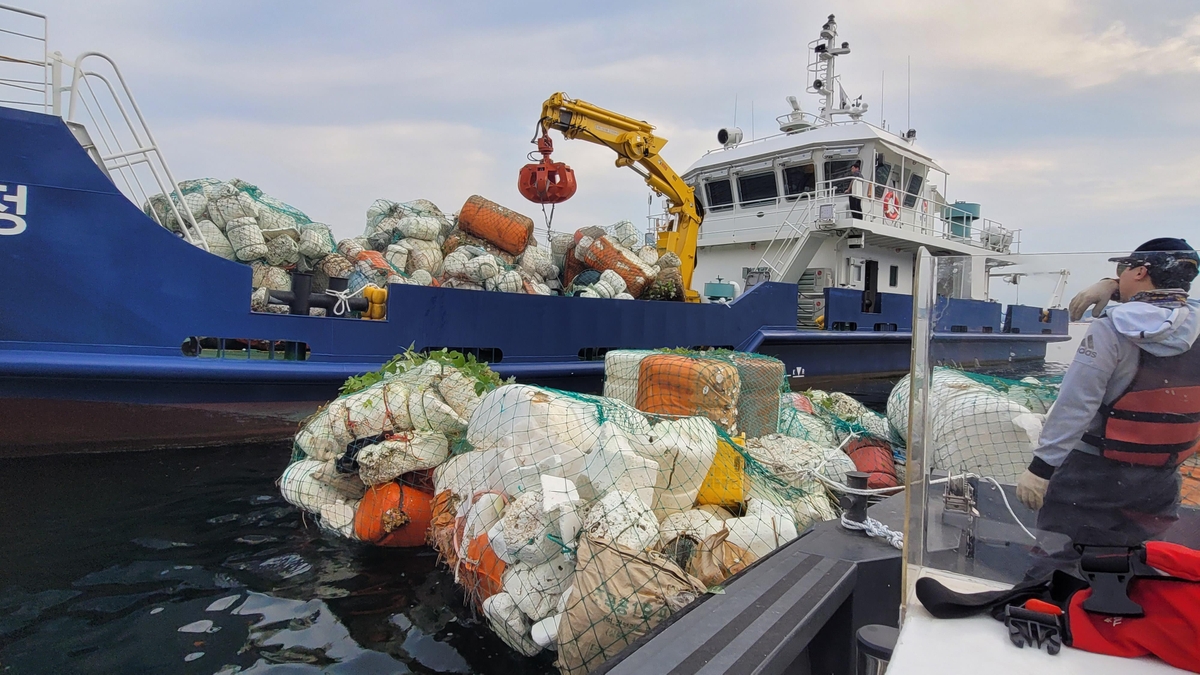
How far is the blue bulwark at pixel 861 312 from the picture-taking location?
10.4 m

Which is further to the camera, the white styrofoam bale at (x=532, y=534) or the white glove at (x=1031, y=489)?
the white styrofoam bale at (x=532, y=534)

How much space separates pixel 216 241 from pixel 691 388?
16.3 feet

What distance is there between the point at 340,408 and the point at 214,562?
3.07 feet

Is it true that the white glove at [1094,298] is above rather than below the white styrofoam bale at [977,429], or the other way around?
above

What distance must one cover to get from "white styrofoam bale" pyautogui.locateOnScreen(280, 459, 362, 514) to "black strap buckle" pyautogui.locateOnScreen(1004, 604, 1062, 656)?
3.06 m

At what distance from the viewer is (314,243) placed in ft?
21.7

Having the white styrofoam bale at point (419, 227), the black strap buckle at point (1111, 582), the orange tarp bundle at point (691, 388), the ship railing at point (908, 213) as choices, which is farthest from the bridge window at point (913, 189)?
the black strap buckle at point (1111, 582)

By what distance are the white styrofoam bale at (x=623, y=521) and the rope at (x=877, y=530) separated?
0.63 m

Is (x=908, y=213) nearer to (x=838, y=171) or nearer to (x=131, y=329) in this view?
(x=838, y=171)

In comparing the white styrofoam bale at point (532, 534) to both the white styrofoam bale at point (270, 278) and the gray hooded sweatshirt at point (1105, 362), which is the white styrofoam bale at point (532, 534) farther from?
the white styrofoam bale at point (270, 278)

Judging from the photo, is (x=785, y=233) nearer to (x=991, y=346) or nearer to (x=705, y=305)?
(x=705, y=305)

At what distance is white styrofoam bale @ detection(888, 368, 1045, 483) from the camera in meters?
1.59

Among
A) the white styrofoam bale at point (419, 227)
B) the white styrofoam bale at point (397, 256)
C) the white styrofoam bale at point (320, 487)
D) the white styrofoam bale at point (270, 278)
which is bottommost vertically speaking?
the white styrofoam bale at point (320, 487)

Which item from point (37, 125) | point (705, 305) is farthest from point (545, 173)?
point (37, 125)
